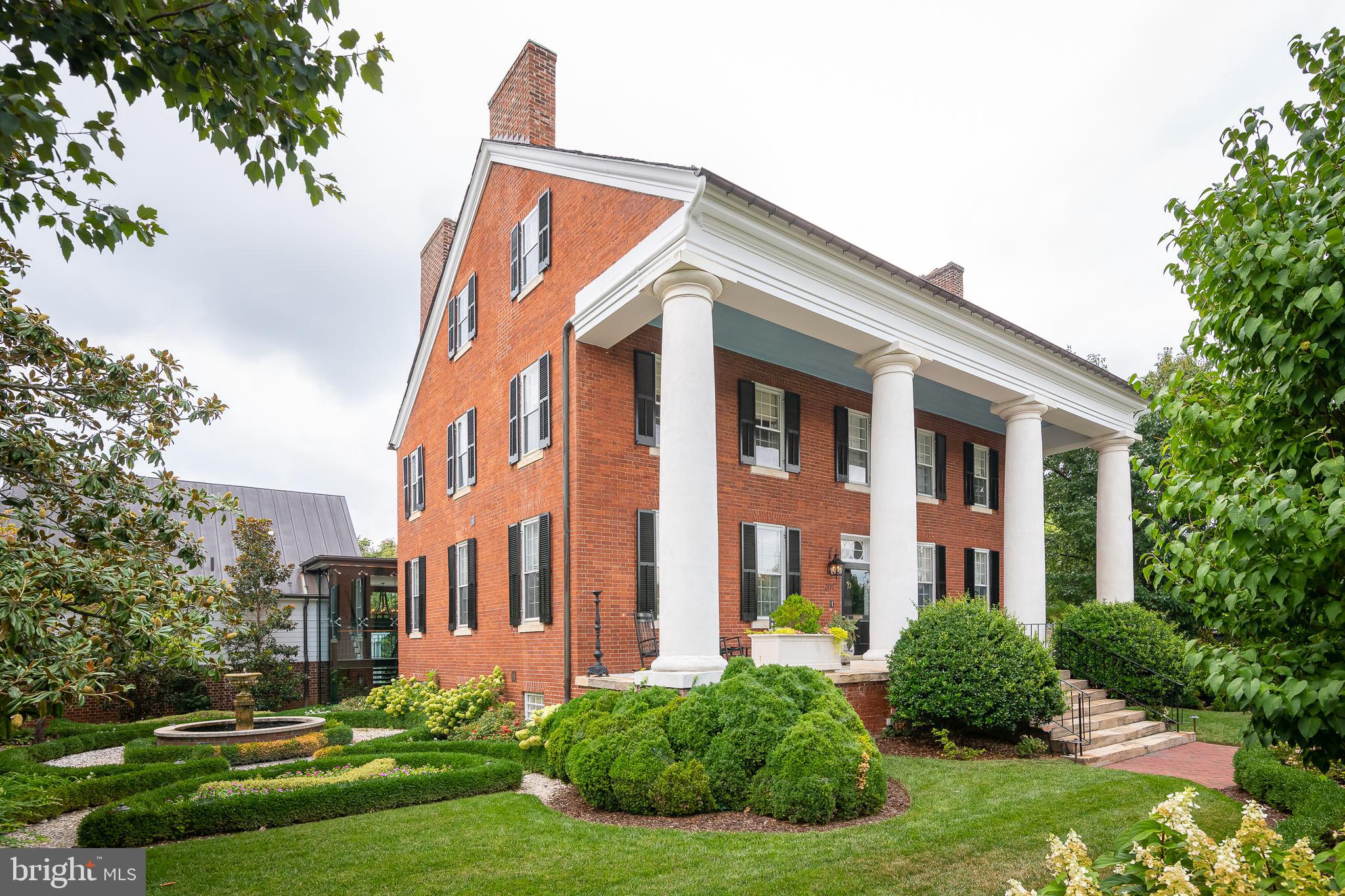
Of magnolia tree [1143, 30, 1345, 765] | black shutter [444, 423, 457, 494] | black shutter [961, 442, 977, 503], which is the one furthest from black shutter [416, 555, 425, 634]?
magnolia tree [1143, 30, 1345, 765]

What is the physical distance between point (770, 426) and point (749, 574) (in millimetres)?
3015

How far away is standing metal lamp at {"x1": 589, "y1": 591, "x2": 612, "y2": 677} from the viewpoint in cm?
1241

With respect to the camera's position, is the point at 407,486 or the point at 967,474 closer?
the point at 967,474

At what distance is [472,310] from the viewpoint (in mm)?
18938

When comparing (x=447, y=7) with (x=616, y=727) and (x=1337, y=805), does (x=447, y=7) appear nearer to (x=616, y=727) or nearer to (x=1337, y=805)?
(x=616, y=727)

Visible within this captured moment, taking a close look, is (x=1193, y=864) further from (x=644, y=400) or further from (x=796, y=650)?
(x=644, y=400)

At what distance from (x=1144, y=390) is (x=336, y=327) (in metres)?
15.3

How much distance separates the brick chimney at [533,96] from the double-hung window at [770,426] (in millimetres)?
6616

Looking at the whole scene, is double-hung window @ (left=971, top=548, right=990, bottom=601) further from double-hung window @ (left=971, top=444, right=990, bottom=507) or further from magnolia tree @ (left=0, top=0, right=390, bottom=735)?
magnolia tree @ (left=0, top=0, right=390, bottom=735)

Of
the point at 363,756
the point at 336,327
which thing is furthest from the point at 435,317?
the point at 363,756

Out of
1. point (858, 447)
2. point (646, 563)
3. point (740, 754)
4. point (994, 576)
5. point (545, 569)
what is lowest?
point (740, 754)

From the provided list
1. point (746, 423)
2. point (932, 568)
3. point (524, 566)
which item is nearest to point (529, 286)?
point (746, 423)

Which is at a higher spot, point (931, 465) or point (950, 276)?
point (950, 276)

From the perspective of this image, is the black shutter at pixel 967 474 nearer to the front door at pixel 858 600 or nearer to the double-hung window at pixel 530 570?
the front door at pixel 858 600
